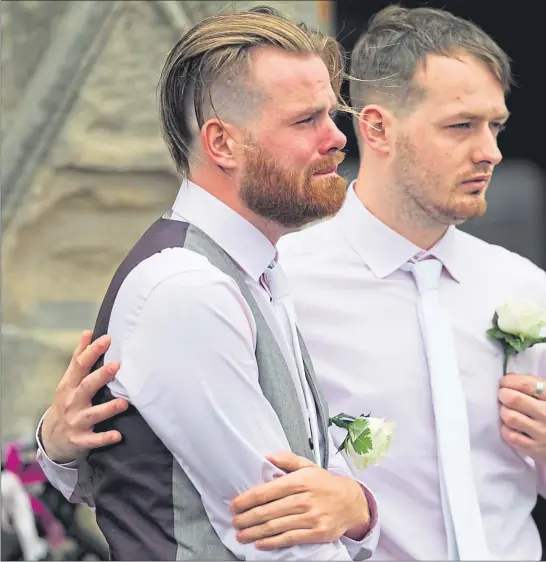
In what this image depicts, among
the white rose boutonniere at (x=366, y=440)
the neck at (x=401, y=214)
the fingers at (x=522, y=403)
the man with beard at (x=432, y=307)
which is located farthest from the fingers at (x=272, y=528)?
the neck at (x=401, y=214)

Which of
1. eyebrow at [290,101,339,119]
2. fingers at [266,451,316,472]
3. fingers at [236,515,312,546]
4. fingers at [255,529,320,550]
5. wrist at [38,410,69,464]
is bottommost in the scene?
wrist at [38,410,69,464]

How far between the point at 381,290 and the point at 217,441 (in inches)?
42.8

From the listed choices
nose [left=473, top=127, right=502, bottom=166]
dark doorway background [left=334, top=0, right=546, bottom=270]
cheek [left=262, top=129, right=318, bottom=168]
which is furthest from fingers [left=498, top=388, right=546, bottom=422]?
dark doorway background [left=334, top=0, right=546, bottom=270]

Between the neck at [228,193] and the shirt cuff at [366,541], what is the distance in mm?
504

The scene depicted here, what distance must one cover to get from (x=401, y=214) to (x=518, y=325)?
44 cm

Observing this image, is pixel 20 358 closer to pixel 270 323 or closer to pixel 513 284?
pixel 513 284

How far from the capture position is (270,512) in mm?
1922

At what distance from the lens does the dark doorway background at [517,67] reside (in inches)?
187

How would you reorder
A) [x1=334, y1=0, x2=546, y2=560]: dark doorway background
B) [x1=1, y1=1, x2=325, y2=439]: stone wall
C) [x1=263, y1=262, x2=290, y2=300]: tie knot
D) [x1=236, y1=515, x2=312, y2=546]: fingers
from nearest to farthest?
[x1=236, y1=515, x2=312, y2=546]: fingers < [x1=263, y1=262, x2=290, y2=300]: tie knot < [x1=1, y1=1, x2=325, y2=439]: stone wall < [x1=334, y1=0, x2=546, y2=560]: dark doorway background

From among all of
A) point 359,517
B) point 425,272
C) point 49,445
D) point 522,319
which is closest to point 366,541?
point 359,517

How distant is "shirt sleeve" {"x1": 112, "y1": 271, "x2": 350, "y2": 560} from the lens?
75.5 inches

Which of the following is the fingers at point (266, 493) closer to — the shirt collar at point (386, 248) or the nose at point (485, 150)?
the shirt collar at point (386, 248)

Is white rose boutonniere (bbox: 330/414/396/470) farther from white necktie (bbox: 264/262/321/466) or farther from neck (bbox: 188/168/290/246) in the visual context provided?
neck (bbox: 188/168/290/246)

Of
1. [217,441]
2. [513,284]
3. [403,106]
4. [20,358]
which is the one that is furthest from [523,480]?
[20,358]
